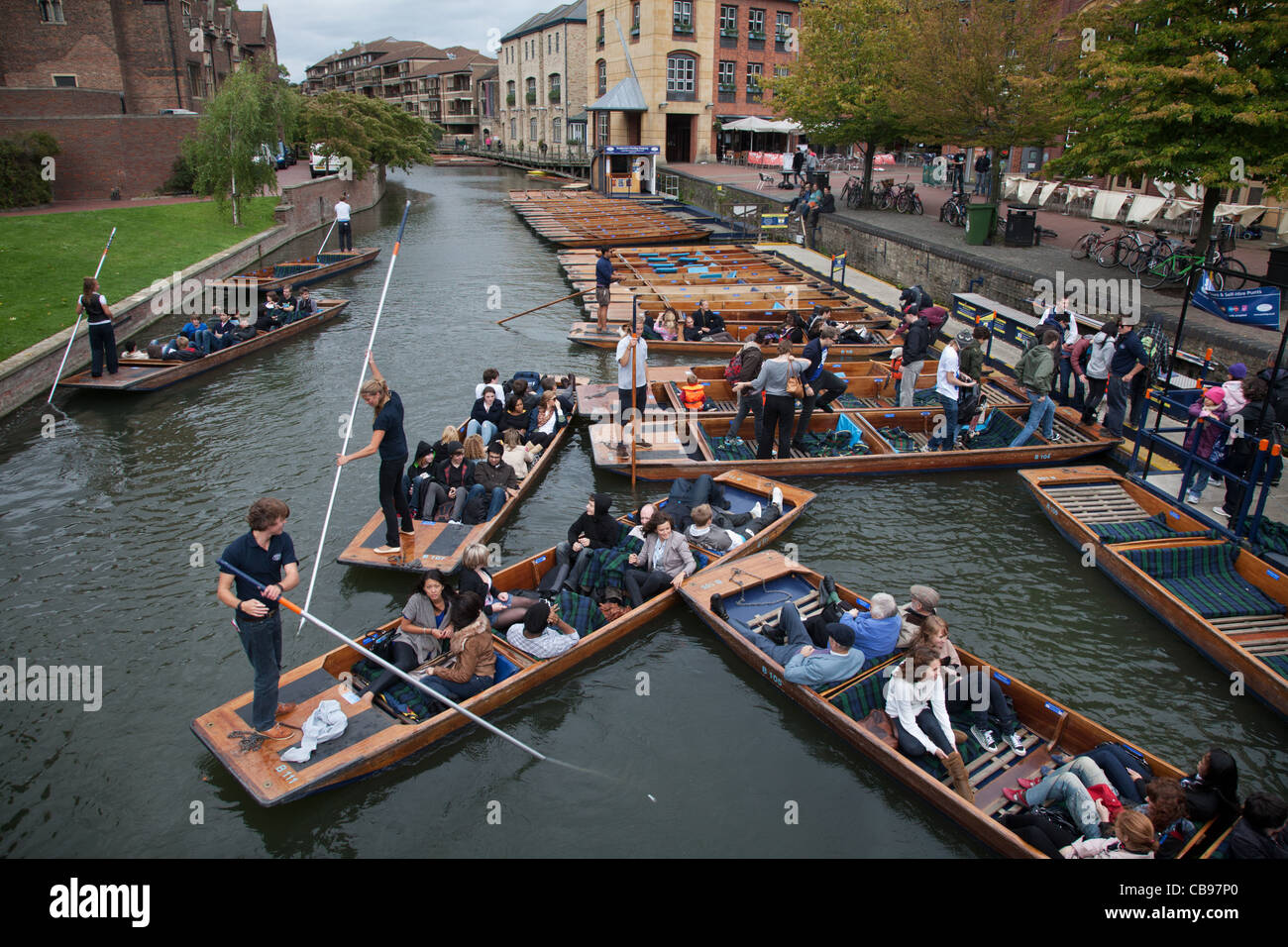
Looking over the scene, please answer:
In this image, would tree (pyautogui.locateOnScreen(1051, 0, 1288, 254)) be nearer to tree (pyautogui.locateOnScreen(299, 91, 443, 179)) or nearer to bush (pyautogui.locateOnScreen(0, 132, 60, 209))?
bush (pyautogui.locateOnScreen(0, 132, 60, 209))

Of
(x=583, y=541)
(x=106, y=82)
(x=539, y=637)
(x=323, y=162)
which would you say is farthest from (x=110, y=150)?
(x=539, y=637)

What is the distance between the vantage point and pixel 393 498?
8.99 m

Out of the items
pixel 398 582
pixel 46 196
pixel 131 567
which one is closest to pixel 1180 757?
pixel 398 582

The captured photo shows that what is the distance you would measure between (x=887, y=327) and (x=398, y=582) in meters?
12.6

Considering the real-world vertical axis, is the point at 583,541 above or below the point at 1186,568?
above

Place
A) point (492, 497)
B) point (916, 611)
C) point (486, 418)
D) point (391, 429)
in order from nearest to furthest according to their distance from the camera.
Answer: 1. point (916, 611)
2. point (391, 429)
3. point (492, 497)
4. point (486, 418)

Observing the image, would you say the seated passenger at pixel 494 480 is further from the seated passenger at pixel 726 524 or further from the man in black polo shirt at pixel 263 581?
the man in black polo shirt at pixel 263 581

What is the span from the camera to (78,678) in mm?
7641

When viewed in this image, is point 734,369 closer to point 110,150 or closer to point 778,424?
point 778,424

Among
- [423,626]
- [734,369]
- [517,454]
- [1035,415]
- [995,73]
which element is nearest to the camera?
[423,626]

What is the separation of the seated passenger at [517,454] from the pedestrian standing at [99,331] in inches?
305

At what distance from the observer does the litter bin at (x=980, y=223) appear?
2102cm

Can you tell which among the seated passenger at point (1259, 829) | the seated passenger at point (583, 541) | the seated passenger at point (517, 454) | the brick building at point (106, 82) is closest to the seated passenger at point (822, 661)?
the seated passenger at point (583, 541)

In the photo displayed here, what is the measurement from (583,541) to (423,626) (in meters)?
2.00
